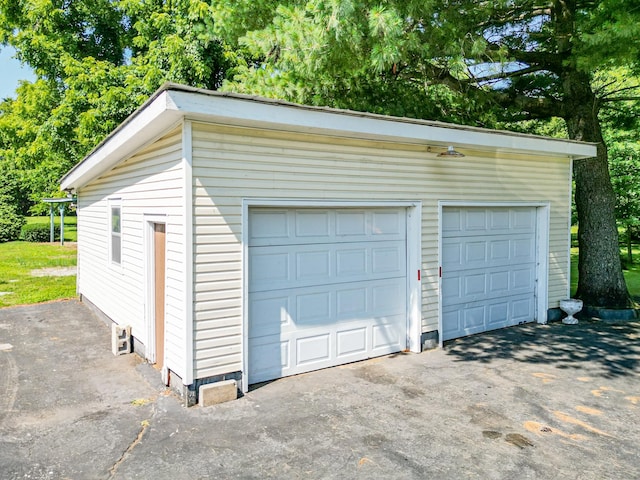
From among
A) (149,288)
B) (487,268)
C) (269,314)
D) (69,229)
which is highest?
(69,229)

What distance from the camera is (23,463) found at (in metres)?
3.54

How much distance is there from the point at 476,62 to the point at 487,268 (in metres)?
3.65

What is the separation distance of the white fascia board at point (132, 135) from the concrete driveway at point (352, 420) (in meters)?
2.77

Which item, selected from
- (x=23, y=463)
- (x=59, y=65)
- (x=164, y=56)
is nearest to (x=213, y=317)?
(x=23, y=463)

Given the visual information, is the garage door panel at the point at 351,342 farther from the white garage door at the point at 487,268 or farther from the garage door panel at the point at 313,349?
the white garage door at the point at 487,268

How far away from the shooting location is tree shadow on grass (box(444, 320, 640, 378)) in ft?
19.2

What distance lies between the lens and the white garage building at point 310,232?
15.4ft

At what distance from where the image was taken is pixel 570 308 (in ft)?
25.7

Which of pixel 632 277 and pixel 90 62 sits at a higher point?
pixel 90 62

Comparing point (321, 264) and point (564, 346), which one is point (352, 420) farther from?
point (564, 346)

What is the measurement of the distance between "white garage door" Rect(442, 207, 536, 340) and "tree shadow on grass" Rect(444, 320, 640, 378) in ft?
0.84

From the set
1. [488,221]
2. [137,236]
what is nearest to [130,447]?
[137,236]

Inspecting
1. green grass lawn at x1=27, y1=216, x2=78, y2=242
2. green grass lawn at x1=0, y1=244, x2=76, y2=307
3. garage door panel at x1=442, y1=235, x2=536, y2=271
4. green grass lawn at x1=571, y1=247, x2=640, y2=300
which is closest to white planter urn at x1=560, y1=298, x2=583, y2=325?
garage door panel at x1=442, y1=235, x2=536, y2=271

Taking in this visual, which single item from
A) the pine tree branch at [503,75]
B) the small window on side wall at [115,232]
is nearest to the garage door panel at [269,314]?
the small window on side wall at [115,232]
